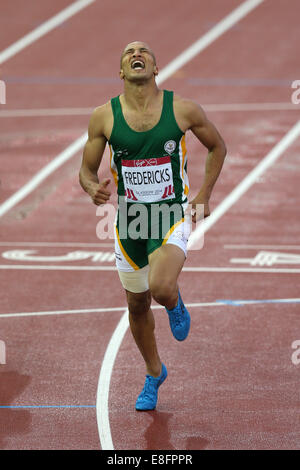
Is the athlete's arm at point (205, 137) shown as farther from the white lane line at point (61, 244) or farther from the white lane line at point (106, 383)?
the white lane line at point (61, 244)

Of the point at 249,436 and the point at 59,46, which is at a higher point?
the point at 59,46

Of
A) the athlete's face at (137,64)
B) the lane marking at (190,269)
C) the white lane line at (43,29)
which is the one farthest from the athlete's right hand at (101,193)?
the white lane line at (43,29)

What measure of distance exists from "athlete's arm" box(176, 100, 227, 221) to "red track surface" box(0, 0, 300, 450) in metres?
1.68

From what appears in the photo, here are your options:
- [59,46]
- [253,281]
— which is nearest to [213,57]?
[59,46]

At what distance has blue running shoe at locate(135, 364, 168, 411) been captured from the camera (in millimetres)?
7281

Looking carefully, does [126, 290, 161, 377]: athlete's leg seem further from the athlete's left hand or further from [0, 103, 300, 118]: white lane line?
[0, 103, 300, 118]: white lane line

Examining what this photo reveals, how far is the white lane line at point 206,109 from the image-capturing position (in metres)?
18.2

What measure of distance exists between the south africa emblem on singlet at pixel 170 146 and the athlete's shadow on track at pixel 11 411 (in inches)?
92.4

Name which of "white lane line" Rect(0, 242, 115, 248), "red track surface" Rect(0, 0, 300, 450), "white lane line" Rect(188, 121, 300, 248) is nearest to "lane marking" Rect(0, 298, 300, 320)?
"red track surface" Rect(0, 0, 300, 450)

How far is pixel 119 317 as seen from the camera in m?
9.80

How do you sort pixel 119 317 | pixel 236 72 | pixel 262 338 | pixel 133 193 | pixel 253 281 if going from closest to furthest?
pixel 133 193 → pixel 262 338 → pixel 119 317 → pixel 253 281 → pixel 236 72

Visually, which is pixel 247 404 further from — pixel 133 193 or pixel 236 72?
pixel 236 72

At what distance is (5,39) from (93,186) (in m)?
16.5

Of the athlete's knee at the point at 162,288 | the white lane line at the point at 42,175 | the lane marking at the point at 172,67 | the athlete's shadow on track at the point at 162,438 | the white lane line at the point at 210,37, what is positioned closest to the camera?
the athlete's shadow on track at the point at 162,438
